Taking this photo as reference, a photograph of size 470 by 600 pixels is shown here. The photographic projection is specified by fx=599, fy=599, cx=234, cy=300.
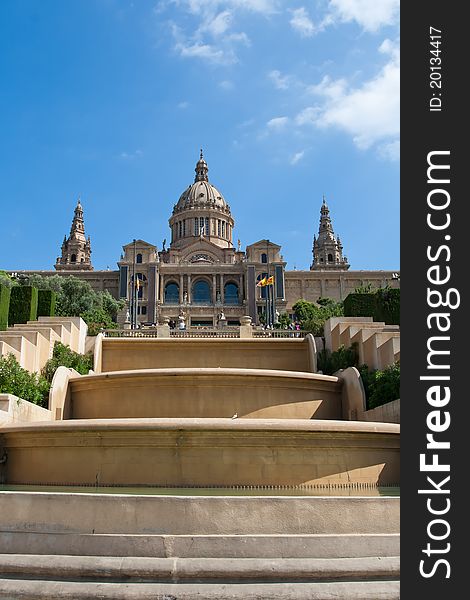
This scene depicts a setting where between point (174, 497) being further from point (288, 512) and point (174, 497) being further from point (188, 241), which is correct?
point (188, 241)

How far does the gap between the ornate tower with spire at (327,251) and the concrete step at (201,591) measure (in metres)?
99.9

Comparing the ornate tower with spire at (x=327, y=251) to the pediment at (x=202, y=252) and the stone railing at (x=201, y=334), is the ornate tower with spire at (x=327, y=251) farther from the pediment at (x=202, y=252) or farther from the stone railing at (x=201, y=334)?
the stone railing at (x=201, y=334)

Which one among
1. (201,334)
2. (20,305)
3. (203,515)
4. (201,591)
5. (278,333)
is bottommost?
(201,591)

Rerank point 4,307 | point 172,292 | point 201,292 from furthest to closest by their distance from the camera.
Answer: point 201,292 < point 172,292 < point 4,307

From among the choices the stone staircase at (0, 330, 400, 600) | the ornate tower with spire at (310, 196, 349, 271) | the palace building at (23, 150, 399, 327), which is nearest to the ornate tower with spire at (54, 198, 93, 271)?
the palace building at (23, 150, 399, 327)

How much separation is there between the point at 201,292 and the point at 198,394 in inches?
3031

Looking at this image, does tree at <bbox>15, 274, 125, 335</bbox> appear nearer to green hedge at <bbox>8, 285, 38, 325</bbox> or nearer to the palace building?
the palace building

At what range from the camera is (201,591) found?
19.0 ft

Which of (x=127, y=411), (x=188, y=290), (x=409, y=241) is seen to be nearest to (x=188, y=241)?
Result: (x=188, y=290)

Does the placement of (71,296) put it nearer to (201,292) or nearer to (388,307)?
(201,292)

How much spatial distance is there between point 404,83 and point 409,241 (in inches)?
80.2

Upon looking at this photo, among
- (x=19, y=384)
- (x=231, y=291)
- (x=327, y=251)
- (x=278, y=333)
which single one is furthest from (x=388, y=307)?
(x=327, y=251)

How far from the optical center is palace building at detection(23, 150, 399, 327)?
85.0m

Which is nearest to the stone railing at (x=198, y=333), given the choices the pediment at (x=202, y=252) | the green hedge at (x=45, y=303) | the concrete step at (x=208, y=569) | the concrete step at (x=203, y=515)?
the green hedge at (x=45, y=303)
